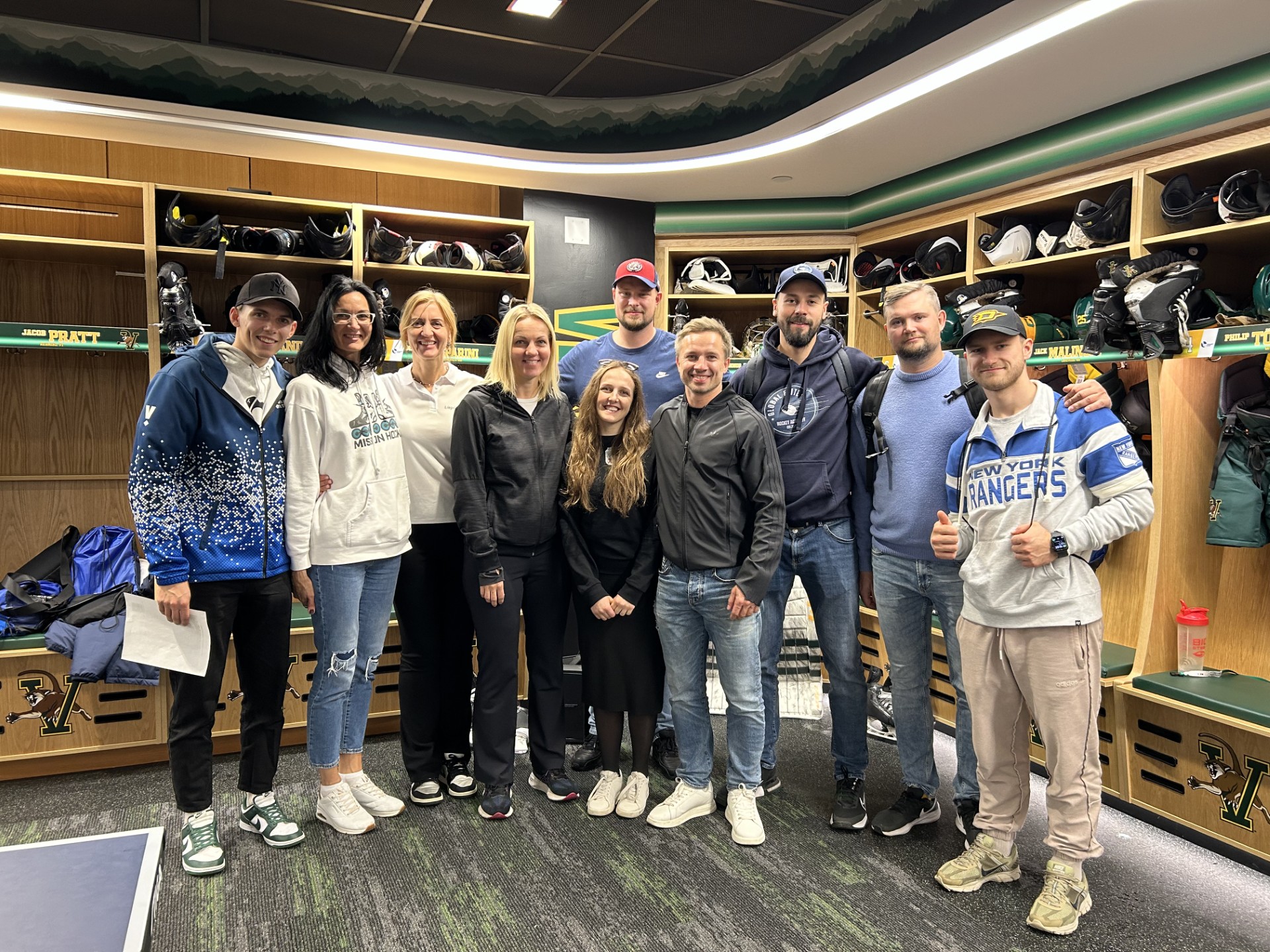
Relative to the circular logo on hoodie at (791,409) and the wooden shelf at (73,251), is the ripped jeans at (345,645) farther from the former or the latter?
the wooden shelf at (73,251)

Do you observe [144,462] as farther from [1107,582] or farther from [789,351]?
[1107,582]

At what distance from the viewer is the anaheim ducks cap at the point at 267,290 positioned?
2443mm

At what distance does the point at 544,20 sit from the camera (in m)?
3.70

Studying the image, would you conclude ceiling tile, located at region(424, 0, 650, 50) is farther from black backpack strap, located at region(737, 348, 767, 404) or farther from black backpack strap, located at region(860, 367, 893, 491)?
black backpack strap, located at region(860, 367, 893, 491)

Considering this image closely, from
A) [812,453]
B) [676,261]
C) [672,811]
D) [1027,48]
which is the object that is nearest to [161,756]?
[672,811]

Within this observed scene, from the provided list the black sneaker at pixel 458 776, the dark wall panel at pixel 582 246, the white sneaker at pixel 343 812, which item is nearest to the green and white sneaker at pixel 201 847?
the white sneaker at pixel 343 812

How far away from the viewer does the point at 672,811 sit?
2857 mm

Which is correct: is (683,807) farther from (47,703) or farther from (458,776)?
(47,703)

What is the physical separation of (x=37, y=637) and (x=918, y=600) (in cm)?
321

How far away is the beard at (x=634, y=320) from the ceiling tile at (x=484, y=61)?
164cm

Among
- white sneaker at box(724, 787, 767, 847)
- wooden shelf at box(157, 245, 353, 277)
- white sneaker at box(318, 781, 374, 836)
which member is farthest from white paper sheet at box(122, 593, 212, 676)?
wooden shelf at box(157, 245, 353, 277)

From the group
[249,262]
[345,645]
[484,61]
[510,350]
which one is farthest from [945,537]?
[249,262]

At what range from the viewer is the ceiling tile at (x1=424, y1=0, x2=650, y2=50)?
3.55 metres

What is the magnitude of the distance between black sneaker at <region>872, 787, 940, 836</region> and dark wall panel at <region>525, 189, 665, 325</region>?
3.31 metres
